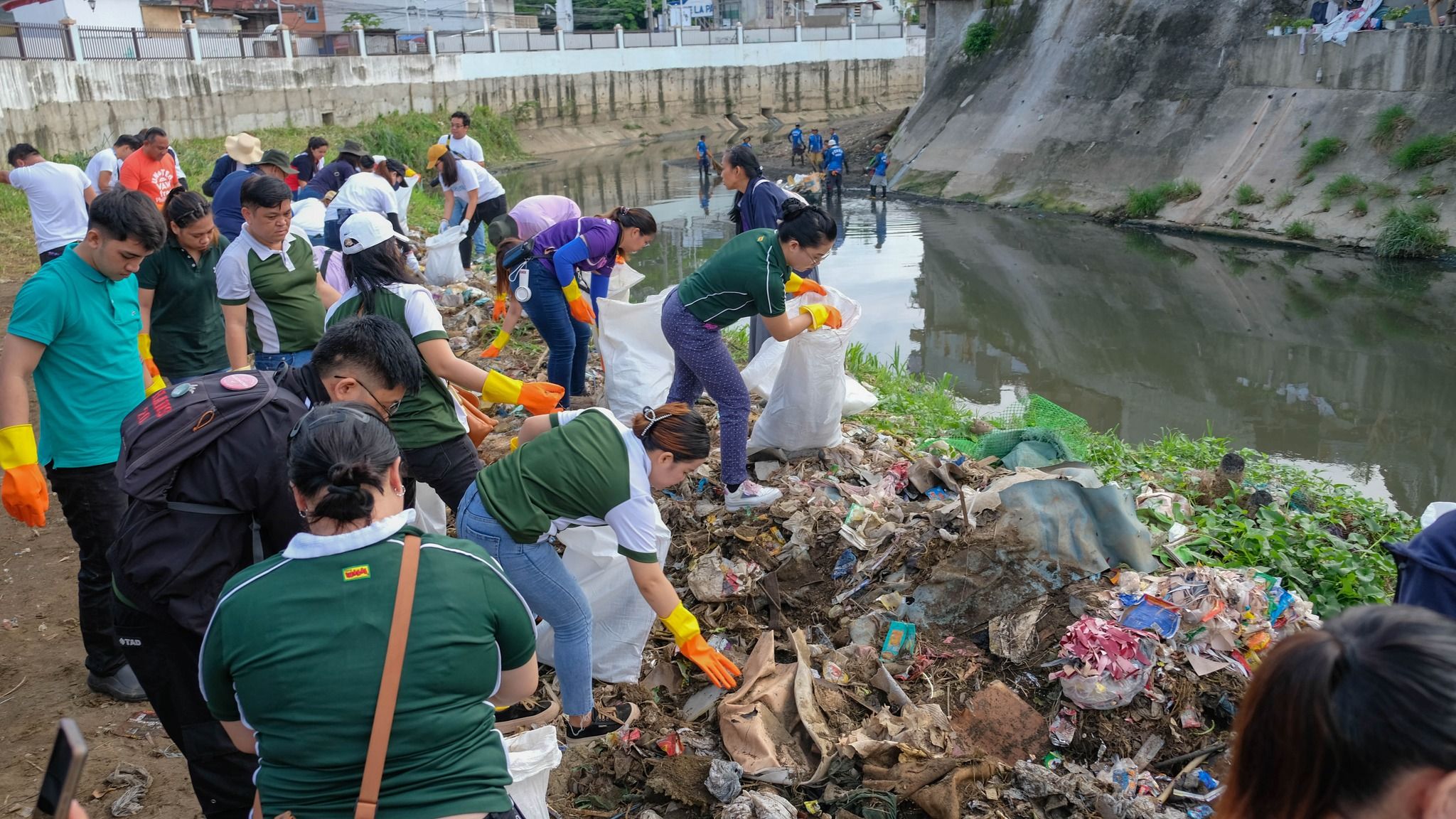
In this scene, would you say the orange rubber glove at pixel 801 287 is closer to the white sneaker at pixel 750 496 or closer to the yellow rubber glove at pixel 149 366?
the white sneaker at pixel 750 496

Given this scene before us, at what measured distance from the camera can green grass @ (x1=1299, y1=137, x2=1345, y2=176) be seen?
1277 cm

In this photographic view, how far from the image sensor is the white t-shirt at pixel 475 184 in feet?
28.6

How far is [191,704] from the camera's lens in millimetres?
2264

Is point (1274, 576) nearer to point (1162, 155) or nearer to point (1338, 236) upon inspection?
point (1338, 236)

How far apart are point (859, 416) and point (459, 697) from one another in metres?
4.59

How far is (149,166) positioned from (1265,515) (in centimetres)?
763

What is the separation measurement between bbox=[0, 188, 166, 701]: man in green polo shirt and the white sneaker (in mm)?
2363

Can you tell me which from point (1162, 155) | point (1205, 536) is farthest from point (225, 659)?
point (1162, 155)

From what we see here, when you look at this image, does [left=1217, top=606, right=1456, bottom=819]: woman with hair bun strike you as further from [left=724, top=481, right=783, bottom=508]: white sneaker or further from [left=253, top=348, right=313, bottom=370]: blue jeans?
[left=253, top=348, right=313, bottom=370]: blue jeans

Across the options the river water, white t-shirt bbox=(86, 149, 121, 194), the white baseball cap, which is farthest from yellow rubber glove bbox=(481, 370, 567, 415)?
white t-shirt bbox=(86, 149, 121, 194)

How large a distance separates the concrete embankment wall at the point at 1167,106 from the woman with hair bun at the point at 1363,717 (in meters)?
12.7

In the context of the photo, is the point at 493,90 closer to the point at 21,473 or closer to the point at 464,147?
the point at 464,147

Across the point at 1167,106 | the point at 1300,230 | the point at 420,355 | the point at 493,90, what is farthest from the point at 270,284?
the point at 493,90

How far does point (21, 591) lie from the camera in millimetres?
4215
